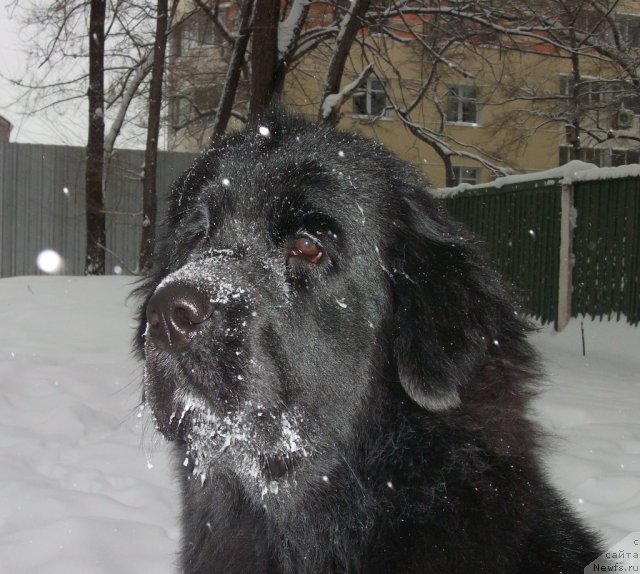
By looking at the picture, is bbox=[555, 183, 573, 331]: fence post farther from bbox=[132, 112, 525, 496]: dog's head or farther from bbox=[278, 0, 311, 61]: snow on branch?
bbox=[132, 112, 525, 496]: dog's head

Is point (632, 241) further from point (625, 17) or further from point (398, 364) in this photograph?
point (625, 17)

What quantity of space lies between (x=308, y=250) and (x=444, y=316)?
516mm

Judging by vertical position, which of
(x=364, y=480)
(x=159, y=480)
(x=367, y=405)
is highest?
(x=367, y=405)

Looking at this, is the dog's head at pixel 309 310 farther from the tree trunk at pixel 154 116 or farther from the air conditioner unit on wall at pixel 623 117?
the air conditioner unit on wall at pixel 623 117

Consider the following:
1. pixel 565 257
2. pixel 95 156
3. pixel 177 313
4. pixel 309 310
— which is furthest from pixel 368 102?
pixel 177 313

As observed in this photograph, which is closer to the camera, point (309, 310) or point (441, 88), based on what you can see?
point (309, 310)

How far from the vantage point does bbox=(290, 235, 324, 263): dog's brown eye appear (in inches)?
91.5

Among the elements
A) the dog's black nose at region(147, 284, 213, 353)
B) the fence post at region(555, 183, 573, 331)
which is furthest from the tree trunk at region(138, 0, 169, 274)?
the dog's black nose at region(147, 284, 213, 353)

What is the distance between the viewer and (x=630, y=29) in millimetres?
21562

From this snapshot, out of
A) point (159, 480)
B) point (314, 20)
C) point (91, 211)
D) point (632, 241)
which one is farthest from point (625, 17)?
point (159, 480)

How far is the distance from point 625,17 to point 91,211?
656 inches

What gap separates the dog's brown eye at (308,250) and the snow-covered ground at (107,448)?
3.03ft

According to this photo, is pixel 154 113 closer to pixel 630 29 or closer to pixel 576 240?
pixel 576 240

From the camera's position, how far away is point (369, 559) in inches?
84.0
